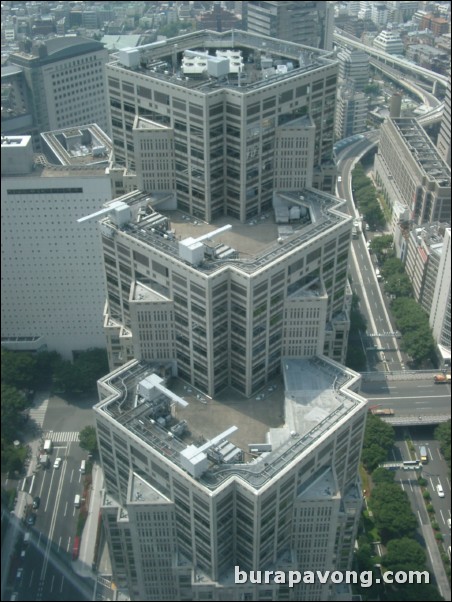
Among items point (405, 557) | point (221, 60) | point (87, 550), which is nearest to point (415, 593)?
point (405, 557)

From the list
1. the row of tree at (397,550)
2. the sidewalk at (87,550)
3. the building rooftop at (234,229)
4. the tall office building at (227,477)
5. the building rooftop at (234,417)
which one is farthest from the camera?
the sidewalk at (87,550)

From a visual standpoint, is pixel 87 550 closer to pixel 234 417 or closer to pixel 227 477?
pixel 234 417

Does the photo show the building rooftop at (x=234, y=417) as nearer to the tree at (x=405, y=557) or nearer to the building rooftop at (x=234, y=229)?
the building rooftop at (x=234, y=229)

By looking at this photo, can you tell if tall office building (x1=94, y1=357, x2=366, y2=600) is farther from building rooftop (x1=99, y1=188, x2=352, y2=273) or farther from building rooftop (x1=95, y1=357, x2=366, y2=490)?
building rooftop (x1=99, y1=188, x2=352, y2=273)

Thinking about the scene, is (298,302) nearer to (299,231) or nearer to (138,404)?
(299,231)

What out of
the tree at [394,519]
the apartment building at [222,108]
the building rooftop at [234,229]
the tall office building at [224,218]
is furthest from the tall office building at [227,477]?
the apartment building at [222,108]
